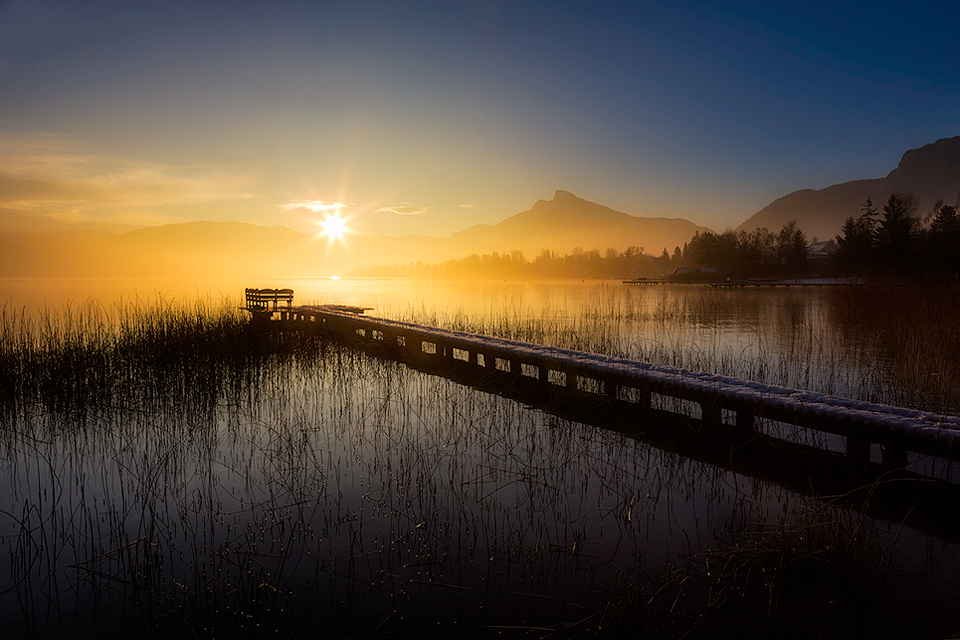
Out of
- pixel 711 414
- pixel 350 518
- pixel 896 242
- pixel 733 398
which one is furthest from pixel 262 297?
pixel 896 242

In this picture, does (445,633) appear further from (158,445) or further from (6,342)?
(6,342)

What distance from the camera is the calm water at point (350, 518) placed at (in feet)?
10.3

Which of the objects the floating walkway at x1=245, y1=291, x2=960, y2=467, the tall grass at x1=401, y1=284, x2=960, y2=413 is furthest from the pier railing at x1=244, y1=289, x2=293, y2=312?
the floating walkway at x1=245, y1=291, x2=960, y2=467

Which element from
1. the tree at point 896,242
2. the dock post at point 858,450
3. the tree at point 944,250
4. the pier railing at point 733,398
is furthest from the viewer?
the tree at point 896,242

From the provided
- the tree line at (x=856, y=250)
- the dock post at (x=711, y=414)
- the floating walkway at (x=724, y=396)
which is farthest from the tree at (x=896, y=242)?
the dock post at (x=711, y=414)

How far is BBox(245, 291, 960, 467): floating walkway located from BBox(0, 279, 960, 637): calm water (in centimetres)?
106

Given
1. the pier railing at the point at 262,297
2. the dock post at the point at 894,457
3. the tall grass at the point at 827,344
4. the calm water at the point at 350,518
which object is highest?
the pier railing at the point at 262,297

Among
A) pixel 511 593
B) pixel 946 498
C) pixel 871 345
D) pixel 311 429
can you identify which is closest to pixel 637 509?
pixel 511 593

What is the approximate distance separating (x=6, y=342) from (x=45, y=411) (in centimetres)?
387

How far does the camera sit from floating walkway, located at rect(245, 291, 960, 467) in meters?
4.77

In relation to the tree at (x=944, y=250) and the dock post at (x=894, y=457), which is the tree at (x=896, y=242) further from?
the dock post at (x=894, y=457)

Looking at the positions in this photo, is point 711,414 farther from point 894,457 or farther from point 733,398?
point 894,457

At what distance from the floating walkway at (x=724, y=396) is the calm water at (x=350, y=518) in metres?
1.06

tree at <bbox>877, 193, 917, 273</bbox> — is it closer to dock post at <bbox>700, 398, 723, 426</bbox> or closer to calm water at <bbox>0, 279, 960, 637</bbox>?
calm water at <bbox>0, 279, 960, 637</bbox>
